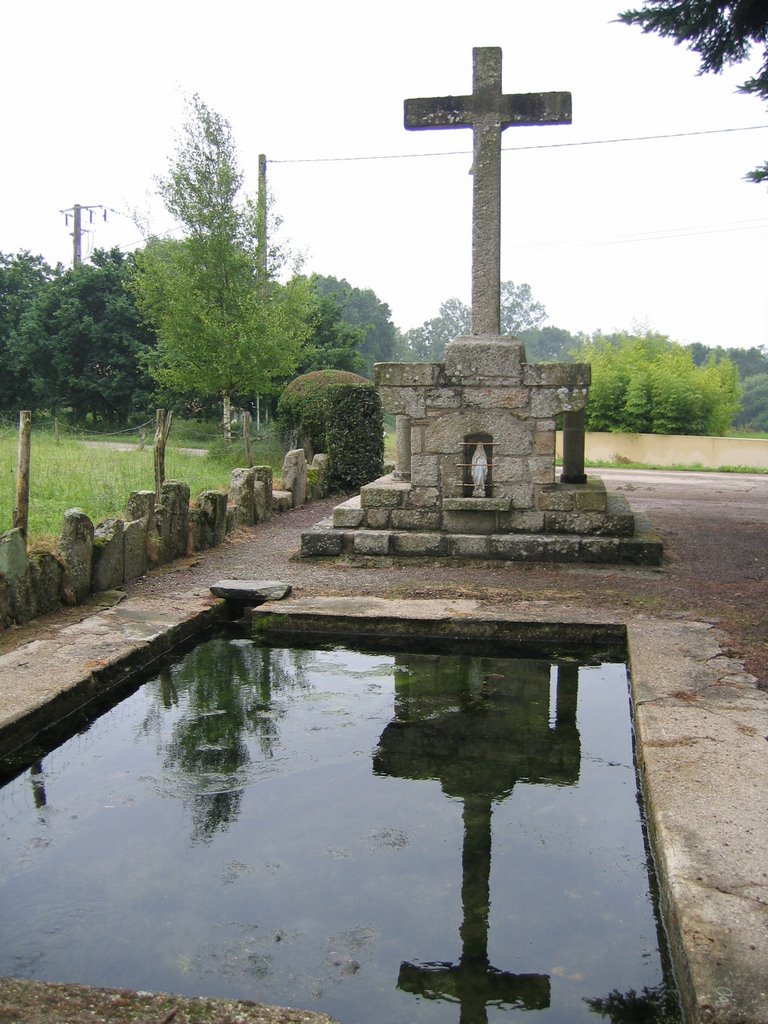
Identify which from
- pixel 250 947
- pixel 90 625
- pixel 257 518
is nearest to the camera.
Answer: pixel 250 947

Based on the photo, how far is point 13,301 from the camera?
110ft

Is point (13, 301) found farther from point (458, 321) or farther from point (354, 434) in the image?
point (458, 321)

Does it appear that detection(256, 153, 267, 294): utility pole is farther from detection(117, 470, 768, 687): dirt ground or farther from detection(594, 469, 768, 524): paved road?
detection(117, 470, 768, 687): dirt ground

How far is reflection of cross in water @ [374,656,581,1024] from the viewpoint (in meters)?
2.69

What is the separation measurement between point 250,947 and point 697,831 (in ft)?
5.10

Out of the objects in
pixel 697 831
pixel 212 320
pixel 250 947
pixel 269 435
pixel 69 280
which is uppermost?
pixel 69 280

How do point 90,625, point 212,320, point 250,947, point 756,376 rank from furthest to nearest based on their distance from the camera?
point 756,376
point 212,320
point 90,625
point 250,947

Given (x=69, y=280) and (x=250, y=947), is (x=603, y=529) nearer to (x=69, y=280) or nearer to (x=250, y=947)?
(x=250, y=947)

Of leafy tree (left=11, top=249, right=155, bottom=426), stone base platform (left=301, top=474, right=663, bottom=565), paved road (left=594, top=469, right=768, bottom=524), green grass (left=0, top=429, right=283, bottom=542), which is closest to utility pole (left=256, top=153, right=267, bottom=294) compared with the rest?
green grass (left=0, top=429, right=283, bottom=542)

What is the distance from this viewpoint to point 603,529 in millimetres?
8695

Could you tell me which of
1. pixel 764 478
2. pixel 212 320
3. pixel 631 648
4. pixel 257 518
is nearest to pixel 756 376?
pixel 764 478

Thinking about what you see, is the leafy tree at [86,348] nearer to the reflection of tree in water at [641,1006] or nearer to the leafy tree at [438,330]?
the reflection of tree in water at [641,1006]

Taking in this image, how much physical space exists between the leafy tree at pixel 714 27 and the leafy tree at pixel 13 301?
81.7 feet

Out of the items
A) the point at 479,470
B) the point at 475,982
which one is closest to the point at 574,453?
the point at 479,470
